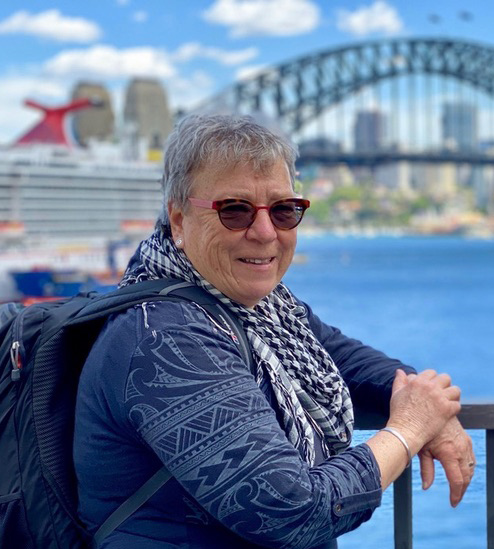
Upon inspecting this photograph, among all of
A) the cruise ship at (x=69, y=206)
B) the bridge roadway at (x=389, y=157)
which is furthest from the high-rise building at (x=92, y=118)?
the cruise ship at (x=69, y=206)

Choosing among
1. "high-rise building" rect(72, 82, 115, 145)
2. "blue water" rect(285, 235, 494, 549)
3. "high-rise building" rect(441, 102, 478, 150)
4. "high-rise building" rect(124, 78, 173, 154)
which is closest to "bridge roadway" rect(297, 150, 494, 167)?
"high-rise building" rect(441, 102, 478, 150)

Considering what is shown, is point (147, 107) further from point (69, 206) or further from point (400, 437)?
point (400, 437)

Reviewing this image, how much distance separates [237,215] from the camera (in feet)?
3.62

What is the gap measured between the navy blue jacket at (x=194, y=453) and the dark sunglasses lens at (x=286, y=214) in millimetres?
168

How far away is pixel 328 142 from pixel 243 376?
3522cm

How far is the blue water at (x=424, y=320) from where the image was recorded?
1.37 meters

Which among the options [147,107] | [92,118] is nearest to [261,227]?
[92,118]

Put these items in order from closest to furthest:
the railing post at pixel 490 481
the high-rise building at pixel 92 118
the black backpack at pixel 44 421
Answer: the black backpack at pixel 44 421, the railing post at pixel 490 481, the high-rise building at pixel 92 118

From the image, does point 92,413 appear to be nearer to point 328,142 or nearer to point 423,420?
point 423,420

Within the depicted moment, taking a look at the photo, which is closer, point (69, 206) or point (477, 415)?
point (477, 415)

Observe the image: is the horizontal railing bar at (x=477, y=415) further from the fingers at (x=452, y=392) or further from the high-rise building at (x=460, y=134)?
the high-rise building at (x=460, y=134)

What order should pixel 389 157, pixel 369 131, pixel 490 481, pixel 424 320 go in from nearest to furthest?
pixel 490 481 < pixel 424 320 < pixel 389 157 < pixel 369 131

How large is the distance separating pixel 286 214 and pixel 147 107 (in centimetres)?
5671

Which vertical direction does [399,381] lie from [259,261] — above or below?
below
